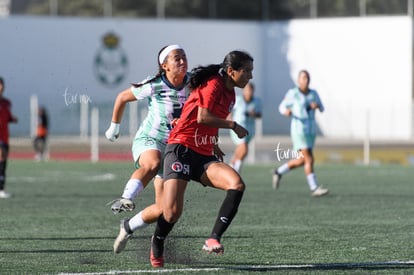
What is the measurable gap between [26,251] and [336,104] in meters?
39.5

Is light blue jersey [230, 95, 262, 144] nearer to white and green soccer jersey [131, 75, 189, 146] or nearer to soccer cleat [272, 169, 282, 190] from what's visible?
soccer cleat [272, 169, 282, 190]

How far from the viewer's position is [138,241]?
34.9ft

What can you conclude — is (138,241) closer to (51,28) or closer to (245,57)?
(245,57)

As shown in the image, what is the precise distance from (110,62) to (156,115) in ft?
126

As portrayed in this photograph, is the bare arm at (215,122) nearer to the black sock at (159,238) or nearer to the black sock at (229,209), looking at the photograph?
the black sock at (229,209)

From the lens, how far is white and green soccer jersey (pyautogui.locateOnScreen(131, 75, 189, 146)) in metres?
10.7

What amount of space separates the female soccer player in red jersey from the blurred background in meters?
34.4

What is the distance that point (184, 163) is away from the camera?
9414 millimetres

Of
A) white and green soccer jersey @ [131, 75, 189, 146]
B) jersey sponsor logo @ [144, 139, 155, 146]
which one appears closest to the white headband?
white and green soccer jersey @ [131, 75, 189, 146]

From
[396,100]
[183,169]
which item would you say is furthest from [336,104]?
[183,169]

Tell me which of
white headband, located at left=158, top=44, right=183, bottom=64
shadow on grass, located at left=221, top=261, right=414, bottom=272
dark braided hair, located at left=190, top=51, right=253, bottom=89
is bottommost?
shadow on grass, located at left=221, top=261, right=414, bottom=272

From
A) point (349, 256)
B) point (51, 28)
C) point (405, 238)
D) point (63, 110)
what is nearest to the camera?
point (349, 256)

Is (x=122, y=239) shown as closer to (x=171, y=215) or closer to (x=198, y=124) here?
(x=171, y=215)

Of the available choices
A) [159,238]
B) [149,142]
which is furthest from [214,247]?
[149,142]
